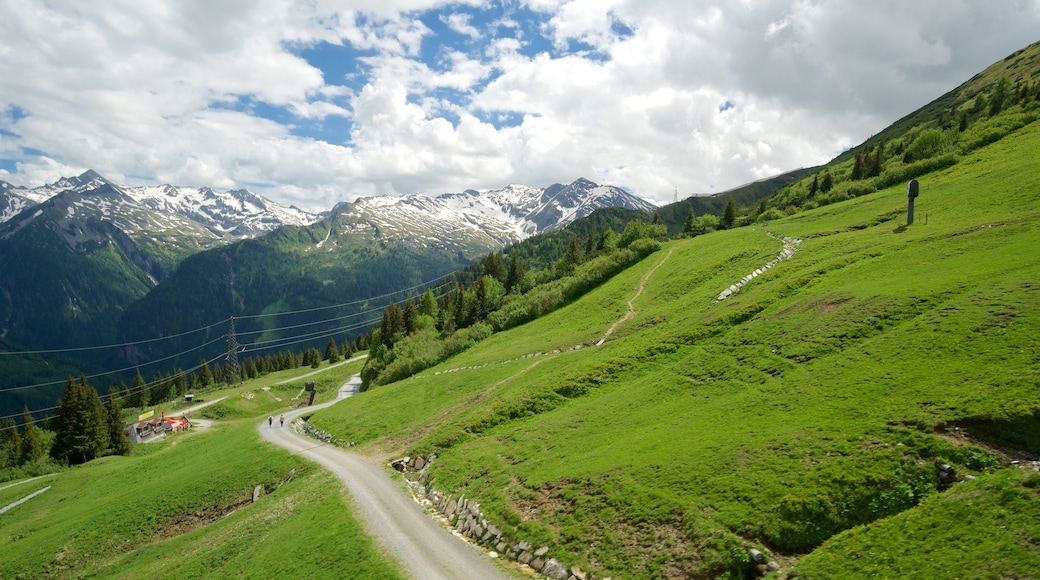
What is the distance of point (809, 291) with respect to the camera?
3803 centimetres

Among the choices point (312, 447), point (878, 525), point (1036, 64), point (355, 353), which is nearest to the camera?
point (878, 525)

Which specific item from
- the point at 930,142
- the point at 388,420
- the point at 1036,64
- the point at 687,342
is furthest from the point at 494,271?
the point at 1036,64

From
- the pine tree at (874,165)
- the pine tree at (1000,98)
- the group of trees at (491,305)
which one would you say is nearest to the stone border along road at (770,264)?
the group of trees at (491,305)

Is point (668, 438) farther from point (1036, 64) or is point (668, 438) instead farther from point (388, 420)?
point (1036, 64)

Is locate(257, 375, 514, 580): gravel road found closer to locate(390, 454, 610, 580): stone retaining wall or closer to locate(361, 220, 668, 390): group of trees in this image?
locate(390, 454, 610, 580): stone retaining wall

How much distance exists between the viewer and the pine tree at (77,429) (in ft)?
235

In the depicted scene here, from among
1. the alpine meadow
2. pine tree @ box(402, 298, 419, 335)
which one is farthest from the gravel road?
pine tree @ box(402, 298, 419, 335)

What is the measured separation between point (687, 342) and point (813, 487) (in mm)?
22014

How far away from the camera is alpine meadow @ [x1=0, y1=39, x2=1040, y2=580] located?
15945 mm

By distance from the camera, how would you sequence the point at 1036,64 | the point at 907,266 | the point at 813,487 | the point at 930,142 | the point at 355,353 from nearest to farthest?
the point at 813,487 < the point at 907,266 < the point at 930,142 < the point at 1036,64 < the point at 355,353

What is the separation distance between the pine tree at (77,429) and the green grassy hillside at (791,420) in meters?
52.5

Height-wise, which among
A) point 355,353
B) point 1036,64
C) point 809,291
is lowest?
point 355,353

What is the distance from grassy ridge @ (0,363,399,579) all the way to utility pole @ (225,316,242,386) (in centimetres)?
7915

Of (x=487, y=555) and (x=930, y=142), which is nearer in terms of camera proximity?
(x=487, y=555)
